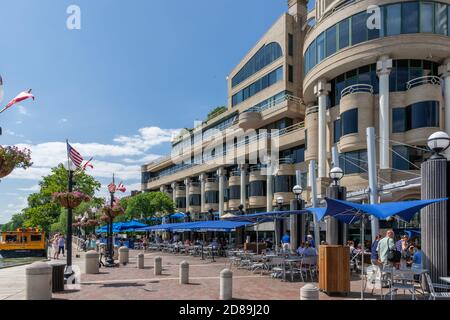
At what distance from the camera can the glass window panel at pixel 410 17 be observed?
28.1 meters

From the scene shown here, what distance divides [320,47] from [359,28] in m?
4.00

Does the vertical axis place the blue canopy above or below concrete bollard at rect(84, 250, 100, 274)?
above

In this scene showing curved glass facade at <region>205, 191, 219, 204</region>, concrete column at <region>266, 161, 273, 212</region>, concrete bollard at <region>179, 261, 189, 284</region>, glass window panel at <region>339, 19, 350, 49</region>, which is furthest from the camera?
curved glass facade at <region>205, 191, 219, 204</region>

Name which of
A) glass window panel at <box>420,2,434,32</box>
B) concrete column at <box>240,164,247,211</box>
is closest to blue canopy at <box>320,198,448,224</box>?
glass window panel at <box>420,2,434,32</box>

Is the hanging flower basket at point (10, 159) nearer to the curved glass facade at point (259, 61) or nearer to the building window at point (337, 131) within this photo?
the building window at point (337, 131)

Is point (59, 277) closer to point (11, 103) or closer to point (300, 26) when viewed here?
point (11, 103)

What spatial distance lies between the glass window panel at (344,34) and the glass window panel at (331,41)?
0.64m

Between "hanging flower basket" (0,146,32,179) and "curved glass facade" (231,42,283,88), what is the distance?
36199 mm

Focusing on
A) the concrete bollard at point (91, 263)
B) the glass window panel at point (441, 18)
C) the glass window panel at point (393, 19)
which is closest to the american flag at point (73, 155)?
the concrete bollard at point (91, 263)

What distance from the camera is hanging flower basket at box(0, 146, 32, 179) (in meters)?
10.2

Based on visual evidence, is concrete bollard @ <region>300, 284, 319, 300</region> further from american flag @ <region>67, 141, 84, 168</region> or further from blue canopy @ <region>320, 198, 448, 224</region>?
american flag @ <region>67, 141, 84, 168</region>

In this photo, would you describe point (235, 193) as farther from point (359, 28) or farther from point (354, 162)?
point (359, 28)
